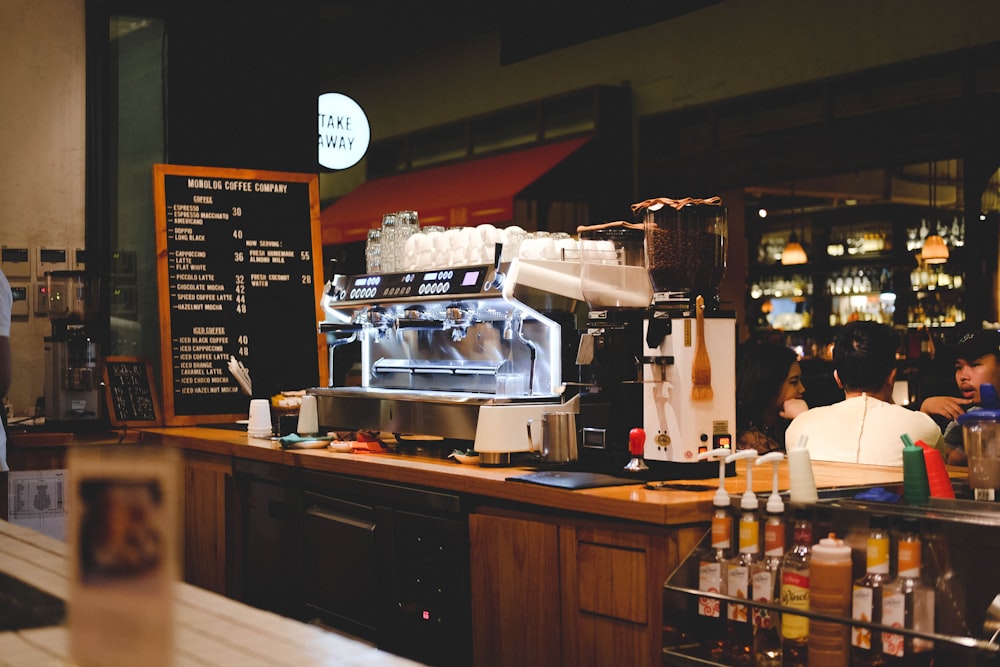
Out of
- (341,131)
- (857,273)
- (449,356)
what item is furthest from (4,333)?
(857,273)

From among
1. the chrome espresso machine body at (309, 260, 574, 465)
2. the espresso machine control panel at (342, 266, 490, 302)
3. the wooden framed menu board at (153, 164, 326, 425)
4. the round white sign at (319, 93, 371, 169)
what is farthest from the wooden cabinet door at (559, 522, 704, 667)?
the round white sign at (319, 93, 371, 169)

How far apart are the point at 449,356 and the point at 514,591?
1.37 m

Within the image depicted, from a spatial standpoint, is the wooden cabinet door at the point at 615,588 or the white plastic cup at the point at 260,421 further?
the white plastic cup at the point at 260,421

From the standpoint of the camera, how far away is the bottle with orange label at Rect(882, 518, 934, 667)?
2465 millimetres

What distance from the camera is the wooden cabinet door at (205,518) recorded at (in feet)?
16.6

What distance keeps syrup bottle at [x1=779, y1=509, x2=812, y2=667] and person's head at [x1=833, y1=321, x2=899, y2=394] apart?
1152mm

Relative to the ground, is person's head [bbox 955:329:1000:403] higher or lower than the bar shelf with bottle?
lower

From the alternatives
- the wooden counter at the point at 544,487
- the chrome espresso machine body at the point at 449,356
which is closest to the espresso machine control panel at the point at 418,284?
the chrome espresso machine body at the point at 449,356

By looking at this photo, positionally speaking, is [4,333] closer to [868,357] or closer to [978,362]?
[868,357]

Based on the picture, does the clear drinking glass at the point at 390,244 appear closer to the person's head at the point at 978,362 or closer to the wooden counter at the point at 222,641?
the person's head at the point at 978,362

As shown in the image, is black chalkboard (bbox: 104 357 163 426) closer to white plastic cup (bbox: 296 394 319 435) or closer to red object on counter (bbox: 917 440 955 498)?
white plastic cup (bbox: 296 394 319 435)

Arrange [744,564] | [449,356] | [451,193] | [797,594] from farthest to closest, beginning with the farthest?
[451,193] < [449,356] < [744,564] < [797,594]

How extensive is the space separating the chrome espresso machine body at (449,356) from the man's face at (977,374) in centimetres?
197

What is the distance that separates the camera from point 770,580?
9.02ft
